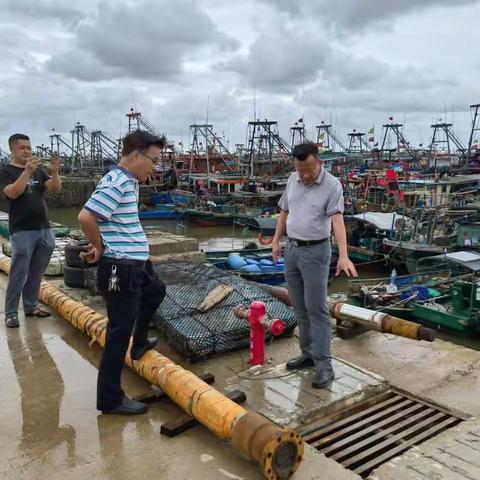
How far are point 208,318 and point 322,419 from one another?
1413 millimetres

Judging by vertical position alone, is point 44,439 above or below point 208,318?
below

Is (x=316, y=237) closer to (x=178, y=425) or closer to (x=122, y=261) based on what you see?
(x=122, y=261)

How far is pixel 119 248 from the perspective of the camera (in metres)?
2.86

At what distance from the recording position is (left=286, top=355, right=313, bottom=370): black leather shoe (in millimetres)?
3461

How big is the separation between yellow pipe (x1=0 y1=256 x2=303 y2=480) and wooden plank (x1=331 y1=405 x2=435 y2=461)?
40 cm

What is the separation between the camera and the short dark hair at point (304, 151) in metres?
3.16

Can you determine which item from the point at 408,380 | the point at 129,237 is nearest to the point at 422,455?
the point at 408,380

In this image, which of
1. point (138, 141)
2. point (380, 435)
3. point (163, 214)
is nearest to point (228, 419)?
point (380, 435)

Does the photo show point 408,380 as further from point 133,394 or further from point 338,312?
point 133,394

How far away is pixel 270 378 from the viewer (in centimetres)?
334

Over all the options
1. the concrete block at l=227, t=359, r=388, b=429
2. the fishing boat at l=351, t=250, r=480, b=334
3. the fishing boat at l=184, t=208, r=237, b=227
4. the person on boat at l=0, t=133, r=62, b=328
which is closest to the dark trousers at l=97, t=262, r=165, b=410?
the concrete block at l=227, t=359, r=388, b=429

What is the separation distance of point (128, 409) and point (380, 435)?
1.49 m

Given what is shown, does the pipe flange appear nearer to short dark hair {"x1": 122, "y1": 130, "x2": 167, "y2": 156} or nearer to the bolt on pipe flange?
the bolt on pipe flange

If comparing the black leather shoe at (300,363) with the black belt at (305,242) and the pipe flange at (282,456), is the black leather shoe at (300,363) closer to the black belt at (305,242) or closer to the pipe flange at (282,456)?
the black belt at (305,242)
